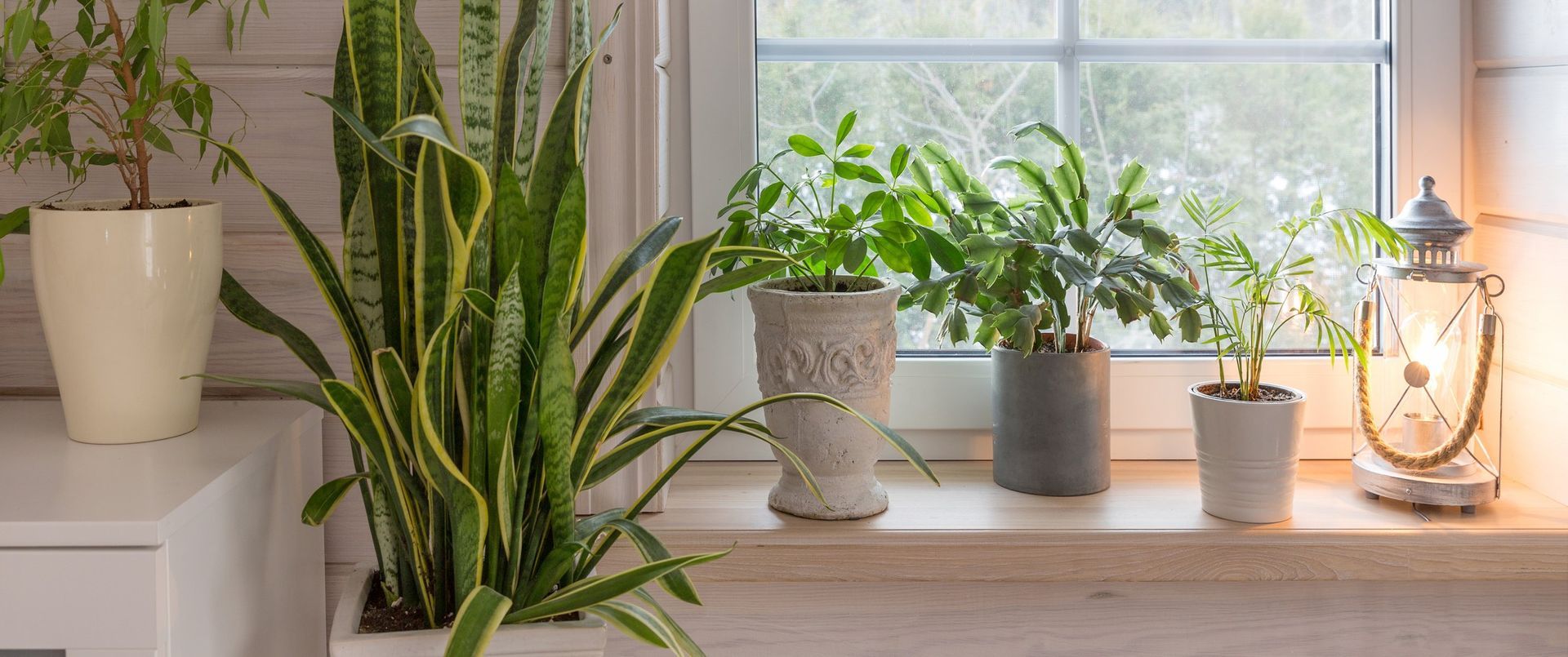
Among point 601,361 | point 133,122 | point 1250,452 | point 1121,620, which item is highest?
point 133,122

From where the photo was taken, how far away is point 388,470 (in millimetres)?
924

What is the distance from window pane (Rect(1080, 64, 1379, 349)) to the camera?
146 centimetres

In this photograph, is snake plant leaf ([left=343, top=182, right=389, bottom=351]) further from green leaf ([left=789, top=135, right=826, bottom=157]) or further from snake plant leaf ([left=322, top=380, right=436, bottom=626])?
green leaf ([left=789, top=135, right=826, bottom=157])

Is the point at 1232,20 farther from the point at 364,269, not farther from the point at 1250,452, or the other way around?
the point at 364,269

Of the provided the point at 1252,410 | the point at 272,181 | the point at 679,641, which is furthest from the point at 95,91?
the point at 1252,410

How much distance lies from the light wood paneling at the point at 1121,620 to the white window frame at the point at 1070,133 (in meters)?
0.24

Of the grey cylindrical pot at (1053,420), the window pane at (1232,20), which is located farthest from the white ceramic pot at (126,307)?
the window pane at (1232,20)

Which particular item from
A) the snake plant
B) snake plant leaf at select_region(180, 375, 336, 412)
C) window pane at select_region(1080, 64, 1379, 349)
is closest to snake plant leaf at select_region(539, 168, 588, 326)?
the snake plant

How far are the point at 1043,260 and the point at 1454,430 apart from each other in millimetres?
517

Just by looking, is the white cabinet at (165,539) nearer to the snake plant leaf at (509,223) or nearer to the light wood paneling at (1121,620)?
the snake plant leaf at (509,223)

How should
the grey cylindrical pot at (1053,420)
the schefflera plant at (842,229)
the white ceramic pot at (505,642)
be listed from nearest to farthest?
1. the white ceramic pot at (505,642)
2. the schefflera plant at (842,229)
3. the grey cylindrical pot at (1053,420)

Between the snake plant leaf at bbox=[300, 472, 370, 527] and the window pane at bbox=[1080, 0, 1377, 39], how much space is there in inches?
41.8

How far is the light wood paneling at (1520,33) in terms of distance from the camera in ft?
4.03

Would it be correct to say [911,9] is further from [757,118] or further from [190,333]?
[190,333]
